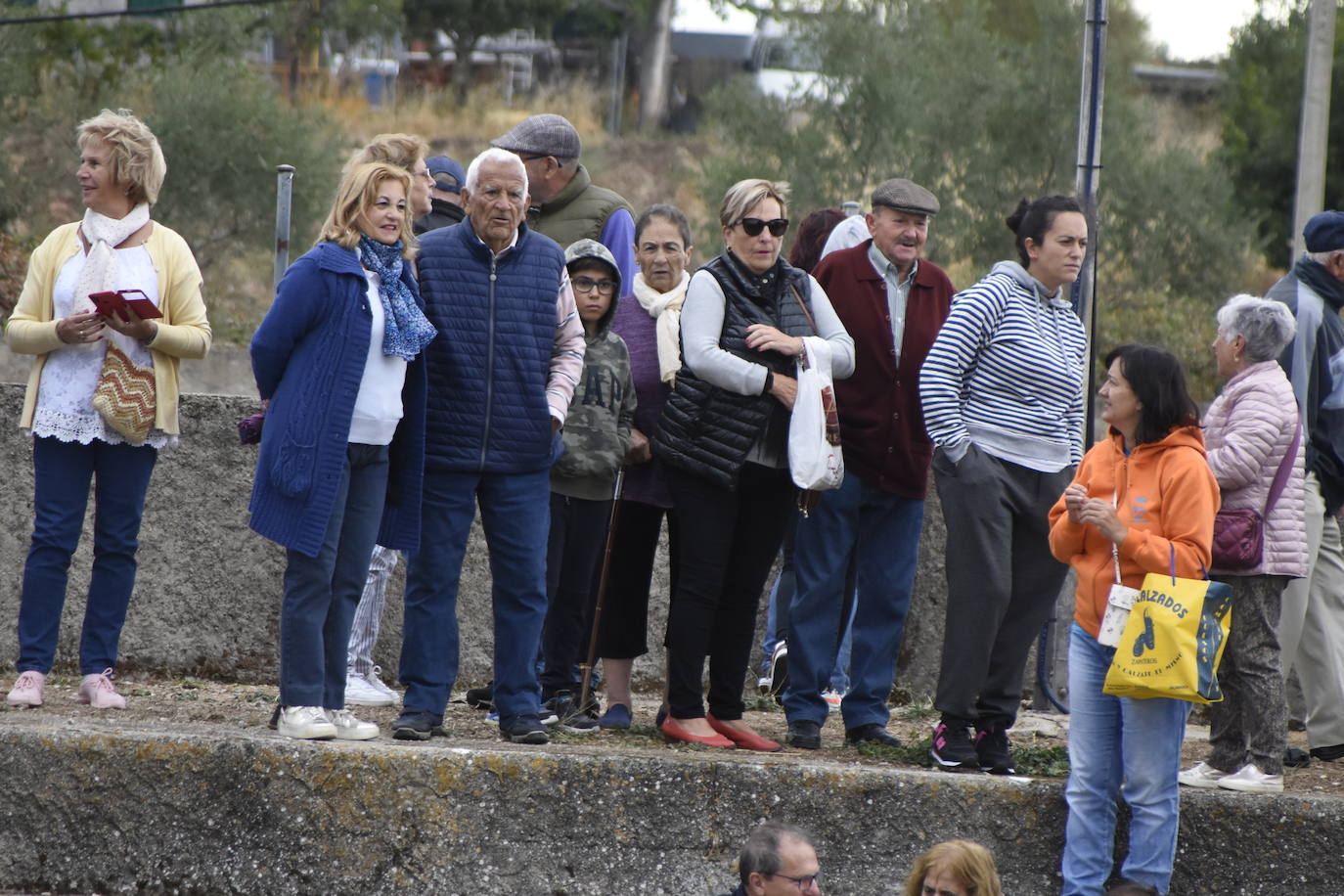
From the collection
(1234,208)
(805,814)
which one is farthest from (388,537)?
(1234,208)

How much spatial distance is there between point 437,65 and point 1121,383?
3368 centimetres

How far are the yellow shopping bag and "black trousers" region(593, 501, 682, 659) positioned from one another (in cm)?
172

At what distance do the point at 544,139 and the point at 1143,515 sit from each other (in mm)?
2509

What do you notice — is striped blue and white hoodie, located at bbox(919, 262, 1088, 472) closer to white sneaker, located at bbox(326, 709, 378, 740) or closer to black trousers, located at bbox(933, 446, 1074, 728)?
black trousers, located at bbox(933, 446, 1074, 728)

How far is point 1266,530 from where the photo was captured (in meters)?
5.20

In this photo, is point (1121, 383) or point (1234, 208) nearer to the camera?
point (1121, 383)

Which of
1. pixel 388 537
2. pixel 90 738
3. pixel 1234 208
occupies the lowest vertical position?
Answer: pixel 90 738

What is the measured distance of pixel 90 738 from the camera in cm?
450

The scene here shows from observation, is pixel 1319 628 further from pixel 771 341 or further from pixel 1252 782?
pixel 771 341

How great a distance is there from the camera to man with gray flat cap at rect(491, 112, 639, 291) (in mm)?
5883

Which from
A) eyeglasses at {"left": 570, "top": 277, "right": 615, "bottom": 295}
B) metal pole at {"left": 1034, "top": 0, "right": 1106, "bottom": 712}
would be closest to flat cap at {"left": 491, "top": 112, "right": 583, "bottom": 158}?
eyeglasses at {"left": 570, "top": 277, "right": 615, "bottom": 295}

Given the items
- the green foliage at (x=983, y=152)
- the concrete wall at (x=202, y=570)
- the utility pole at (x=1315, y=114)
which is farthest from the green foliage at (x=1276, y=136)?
the concrete wall at (x=202, y=570)

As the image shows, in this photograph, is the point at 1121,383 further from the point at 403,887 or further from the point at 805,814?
the point at 403,887

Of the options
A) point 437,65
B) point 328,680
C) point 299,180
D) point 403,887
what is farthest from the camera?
point 437,65
